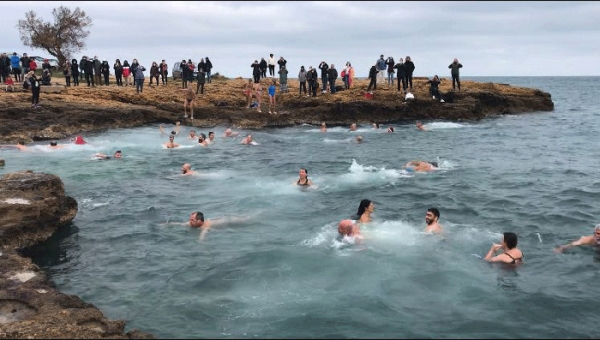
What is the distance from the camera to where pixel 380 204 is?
16.5m

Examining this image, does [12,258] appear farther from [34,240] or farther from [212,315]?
[212,315]

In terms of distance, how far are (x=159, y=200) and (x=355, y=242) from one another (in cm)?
774

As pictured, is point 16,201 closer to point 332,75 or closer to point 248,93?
point 248,93

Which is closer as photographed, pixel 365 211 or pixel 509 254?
pixel 509 254

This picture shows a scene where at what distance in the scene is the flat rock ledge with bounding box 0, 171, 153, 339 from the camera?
739cm

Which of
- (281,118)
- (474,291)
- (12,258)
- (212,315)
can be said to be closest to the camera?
(212,315)

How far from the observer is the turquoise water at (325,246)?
8.87 meters

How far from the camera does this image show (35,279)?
32.5 ft

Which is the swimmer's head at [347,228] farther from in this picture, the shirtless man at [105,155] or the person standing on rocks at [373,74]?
the person standing on rocks at [373,74]

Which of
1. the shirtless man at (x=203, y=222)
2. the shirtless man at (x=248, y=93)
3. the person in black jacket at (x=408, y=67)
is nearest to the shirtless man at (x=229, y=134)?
the shirtless man at (x=248, y=93)

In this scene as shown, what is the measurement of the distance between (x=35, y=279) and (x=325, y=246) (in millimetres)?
6262

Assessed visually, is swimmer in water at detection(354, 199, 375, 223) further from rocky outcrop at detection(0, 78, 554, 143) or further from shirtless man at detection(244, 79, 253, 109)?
shirtless man at detection(244, 79, 253, 109)

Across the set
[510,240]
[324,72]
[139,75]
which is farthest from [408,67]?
[510,240]

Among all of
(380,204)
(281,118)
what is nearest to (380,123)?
(281,118)
